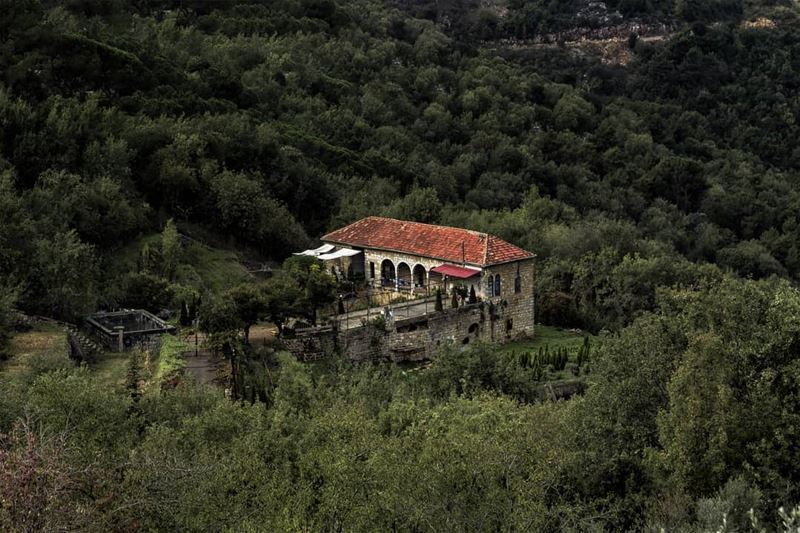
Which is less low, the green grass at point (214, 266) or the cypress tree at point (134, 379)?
the cypress tree at point (134, 379)

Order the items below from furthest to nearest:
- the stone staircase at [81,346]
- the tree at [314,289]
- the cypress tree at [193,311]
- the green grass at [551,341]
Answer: the green grass at [551,341], the tree at [314,289], the cypress tree at [193,311], the stone staircase at [81,346]

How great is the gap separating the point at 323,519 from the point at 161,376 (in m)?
11.4

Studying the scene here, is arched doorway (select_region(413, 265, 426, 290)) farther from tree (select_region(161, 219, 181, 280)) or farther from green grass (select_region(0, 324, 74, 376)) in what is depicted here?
green grass (select_region(0, 324, 74, 376))

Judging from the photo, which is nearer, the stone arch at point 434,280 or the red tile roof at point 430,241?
the red tile roof at point 430,241

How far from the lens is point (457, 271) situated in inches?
1420

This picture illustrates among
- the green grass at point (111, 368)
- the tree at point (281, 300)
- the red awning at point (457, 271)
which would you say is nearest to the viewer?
the green grass at point (111, 368)

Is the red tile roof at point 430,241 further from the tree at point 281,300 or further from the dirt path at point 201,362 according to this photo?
the dirt path at point 201,362

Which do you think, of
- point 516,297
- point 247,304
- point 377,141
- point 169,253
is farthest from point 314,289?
point 377,141

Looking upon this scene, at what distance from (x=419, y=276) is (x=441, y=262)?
1532 mm

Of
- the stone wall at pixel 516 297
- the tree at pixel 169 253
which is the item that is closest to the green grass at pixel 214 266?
the tree at pixel 169 253

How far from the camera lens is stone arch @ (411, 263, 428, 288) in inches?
1484

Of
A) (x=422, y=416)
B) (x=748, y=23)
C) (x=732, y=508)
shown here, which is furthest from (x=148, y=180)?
(x=748, y=23)

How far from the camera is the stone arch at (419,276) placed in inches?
1484

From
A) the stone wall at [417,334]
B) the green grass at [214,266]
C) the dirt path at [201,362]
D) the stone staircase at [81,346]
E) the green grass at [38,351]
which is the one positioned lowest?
the stone wall at [417,334]
